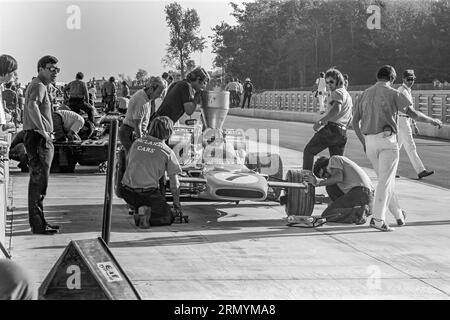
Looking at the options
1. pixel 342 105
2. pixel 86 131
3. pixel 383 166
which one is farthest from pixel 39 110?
pixel 86 131

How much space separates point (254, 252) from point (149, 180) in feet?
6.21

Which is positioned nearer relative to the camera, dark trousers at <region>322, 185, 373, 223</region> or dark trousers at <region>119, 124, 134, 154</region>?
dark trousers at <region>322, 185, 373, 223</region>

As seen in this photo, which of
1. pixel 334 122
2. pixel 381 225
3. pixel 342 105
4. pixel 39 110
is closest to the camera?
pixel 39 110

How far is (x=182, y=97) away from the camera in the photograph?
11.8 m

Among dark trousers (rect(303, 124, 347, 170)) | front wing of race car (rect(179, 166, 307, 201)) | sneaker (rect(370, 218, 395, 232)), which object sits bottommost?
sneaker (rect(370, 218, 395, 232))

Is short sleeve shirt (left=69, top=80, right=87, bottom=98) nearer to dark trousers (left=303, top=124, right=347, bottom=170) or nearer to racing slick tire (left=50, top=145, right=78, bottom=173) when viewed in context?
racing slick tire (left=50, top=145, right=78, bottom=173)

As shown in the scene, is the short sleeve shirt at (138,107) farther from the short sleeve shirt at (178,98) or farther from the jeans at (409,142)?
the jeans at (409,142)

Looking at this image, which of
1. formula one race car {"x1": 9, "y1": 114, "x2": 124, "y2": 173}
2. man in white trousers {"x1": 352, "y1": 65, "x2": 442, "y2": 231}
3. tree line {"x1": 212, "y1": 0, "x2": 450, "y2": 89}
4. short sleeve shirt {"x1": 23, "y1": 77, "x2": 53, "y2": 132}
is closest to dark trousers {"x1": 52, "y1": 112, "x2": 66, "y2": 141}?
formula one race car {"x1": 9, "y1": 114, "x2": 124, "y2": 173}

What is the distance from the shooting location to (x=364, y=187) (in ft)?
34.9

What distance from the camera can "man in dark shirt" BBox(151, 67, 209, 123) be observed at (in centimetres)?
1180

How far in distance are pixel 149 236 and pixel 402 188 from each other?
6.11 m

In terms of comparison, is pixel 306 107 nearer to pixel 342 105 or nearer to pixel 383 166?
pixel 342 105

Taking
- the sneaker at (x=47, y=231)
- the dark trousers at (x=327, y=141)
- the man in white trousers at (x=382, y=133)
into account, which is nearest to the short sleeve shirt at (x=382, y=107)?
the man in white trousers at (x=382, y=133)

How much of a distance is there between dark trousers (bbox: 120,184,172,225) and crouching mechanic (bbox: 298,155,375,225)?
5.70ft
